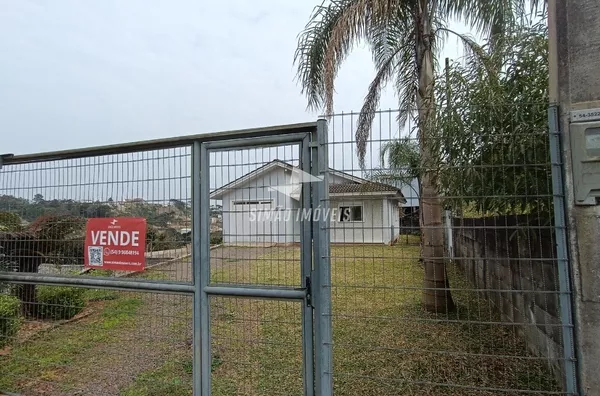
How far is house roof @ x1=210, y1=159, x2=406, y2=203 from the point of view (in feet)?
7.78

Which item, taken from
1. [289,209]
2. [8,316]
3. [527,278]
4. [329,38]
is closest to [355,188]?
[289,209]

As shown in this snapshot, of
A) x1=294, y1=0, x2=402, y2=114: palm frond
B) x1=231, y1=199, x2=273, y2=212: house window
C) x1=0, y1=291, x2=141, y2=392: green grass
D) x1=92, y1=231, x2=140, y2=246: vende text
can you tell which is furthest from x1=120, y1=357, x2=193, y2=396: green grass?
x1=294, y1=0, x2=402, y2=114: palm frond

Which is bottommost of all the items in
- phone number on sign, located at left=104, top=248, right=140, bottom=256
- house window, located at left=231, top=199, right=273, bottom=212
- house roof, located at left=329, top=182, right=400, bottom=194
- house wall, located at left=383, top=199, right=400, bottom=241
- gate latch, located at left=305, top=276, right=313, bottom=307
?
gate latch, located at left=305, top=276, right=313, bottom=307

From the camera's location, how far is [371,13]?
5145mm

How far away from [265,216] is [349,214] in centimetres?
57

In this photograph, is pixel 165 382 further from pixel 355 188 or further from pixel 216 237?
pixel 355 188

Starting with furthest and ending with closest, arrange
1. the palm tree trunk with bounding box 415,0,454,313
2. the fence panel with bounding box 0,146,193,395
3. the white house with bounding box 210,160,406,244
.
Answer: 1. the palm tree trunk with bounding box 415,0,454,313
2. the fence panel with bounding box 0,146,193,395
3. the white house with bounding box 210,160,406,244

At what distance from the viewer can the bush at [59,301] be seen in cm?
391

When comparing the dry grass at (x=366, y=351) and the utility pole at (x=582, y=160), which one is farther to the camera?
the dry grass at (x=366, y=351)

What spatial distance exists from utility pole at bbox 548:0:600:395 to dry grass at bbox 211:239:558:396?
0.60 m

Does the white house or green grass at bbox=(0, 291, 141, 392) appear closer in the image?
the white house

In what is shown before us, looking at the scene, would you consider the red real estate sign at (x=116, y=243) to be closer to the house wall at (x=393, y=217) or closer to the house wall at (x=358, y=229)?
the house wall at (x=358, y=229)

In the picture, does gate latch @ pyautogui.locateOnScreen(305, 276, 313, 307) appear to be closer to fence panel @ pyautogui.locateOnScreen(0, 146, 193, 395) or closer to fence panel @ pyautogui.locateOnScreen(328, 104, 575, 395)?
fence panel @ pyautogui.locateOnScreen(328, 104, 575, 395)

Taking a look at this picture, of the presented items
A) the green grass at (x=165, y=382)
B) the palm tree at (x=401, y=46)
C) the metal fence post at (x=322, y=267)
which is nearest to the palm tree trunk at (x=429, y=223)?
the palm tree at (x=401, y=46)
